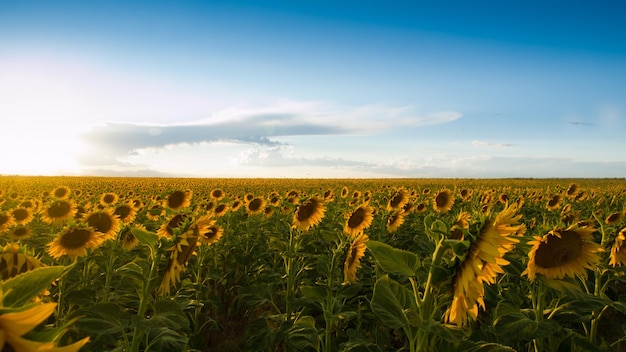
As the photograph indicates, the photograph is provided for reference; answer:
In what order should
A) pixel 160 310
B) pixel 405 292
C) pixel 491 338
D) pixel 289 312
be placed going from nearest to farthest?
pixel 405 292, pixel 160 310, pixel 491 338, pixel 289 312

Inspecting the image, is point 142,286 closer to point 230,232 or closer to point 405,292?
point 405,292

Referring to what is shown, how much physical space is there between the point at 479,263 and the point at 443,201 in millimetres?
9606

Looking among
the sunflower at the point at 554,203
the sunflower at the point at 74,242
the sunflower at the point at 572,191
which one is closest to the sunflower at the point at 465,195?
the sunflower at the point at 554,203

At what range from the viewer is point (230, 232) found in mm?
9820

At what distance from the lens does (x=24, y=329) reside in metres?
0.91

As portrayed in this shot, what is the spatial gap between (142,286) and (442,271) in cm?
225

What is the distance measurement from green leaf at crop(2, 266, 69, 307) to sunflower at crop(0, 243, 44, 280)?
1988 millimetres

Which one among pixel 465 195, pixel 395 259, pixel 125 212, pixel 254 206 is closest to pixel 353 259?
pixel 395 259

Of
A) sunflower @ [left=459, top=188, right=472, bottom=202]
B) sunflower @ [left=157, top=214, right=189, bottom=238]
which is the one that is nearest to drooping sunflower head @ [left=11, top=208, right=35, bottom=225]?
sunflower @ [left=157, top=214, right=189, bottom=238]

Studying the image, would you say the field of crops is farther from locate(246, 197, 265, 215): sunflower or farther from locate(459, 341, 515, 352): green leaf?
locate(246, 197, 265, 215): sunflower

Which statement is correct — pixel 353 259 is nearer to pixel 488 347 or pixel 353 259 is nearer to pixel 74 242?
pixel 488 347

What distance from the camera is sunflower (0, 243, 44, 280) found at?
112 inches

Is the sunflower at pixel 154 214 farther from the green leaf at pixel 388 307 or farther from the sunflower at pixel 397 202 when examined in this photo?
the green leaf at pixel 388 307

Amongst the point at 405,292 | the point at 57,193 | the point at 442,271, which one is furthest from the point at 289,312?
the point at 57,193
